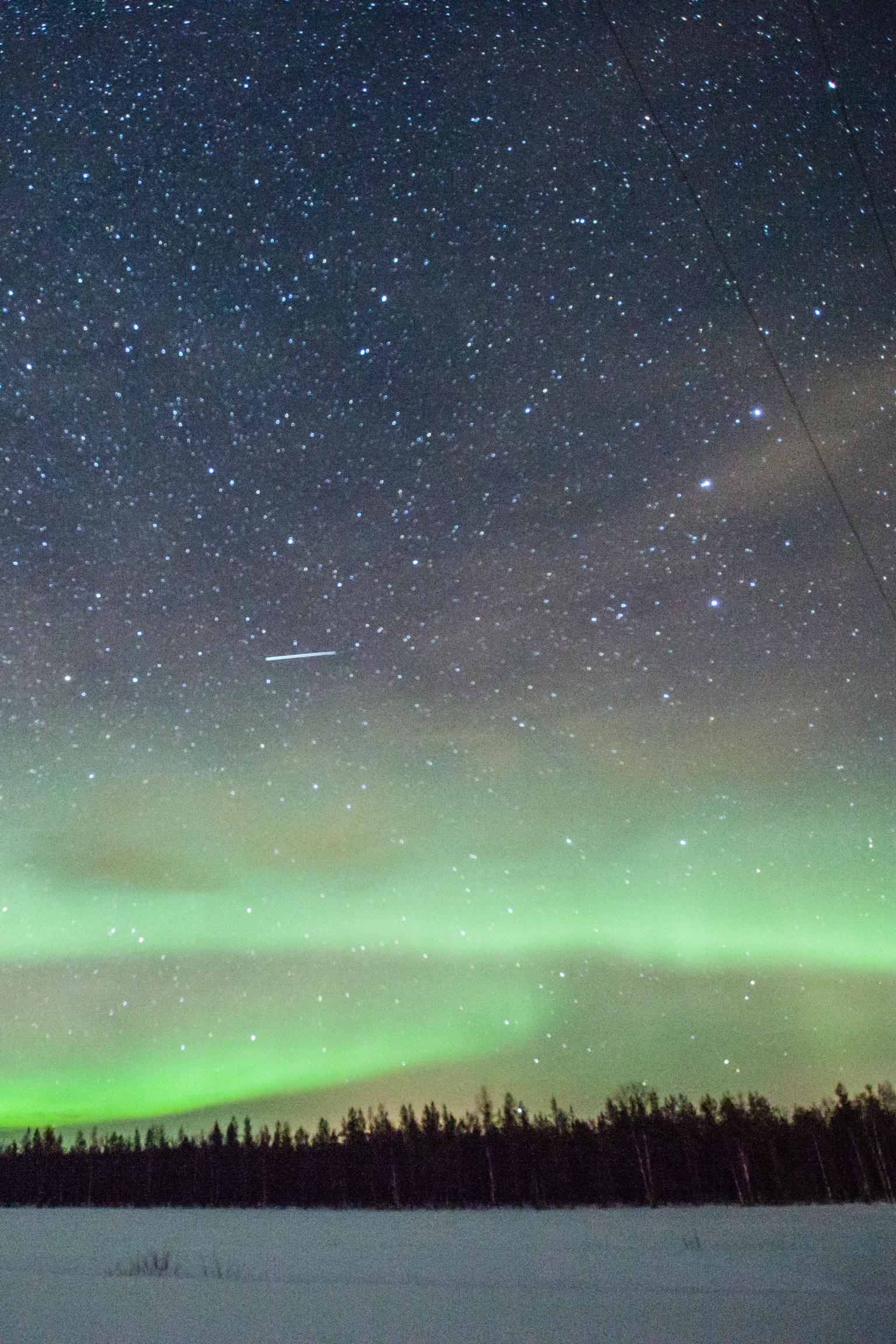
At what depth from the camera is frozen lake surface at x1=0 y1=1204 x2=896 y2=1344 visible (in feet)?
23.3

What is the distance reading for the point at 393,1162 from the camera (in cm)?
4988

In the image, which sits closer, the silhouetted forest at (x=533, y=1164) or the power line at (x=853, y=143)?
the power line at (x=853, y=143)

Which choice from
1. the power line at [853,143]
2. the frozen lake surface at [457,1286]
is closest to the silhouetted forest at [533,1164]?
the frozen lake surface at [457,1286]

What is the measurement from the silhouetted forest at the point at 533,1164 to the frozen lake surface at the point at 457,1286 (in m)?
25.2

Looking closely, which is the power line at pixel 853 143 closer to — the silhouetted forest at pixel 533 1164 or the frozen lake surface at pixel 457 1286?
the frozen lake surface at pixel 457 1286

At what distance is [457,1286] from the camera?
1024 centimetres

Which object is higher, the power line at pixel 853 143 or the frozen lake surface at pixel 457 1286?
the power line at pixel 853 143

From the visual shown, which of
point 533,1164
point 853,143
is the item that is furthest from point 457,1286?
point 533,1164

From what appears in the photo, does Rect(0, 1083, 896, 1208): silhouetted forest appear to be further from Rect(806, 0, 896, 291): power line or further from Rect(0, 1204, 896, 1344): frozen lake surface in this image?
Rect(806, 0, 896, 291): power line

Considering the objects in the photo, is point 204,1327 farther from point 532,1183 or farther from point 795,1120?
point 795,1120

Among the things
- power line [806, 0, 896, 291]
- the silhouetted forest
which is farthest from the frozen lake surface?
the silhouetted forest

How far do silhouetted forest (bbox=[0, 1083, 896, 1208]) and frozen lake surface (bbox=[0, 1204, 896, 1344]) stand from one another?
25.2 m

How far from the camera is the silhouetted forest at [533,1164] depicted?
1695 inches

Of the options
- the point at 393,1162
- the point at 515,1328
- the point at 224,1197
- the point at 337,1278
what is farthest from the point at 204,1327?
the point at 224,1197
